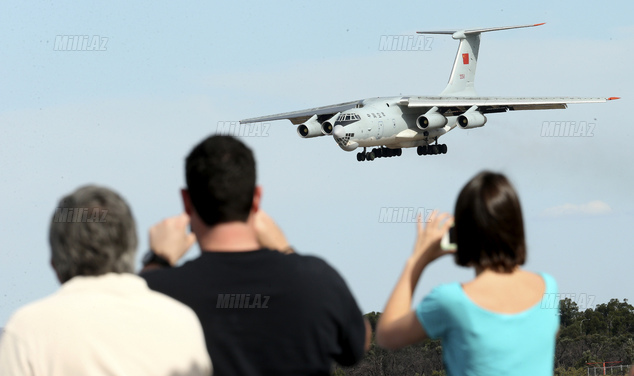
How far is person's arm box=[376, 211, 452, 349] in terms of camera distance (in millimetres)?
3107

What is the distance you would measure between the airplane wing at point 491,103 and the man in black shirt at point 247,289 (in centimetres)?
3193

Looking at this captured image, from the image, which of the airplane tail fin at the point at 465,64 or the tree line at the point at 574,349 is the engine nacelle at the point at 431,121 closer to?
the airplane tail fin at the point at 465,64

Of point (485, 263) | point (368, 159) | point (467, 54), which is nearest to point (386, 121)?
point (368, 159)

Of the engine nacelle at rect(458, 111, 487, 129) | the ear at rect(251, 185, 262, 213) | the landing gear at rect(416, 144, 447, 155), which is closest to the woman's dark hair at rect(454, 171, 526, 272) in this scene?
the ear at rect(251, 185, 262, 213)

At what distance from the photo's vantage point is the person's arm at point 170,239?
3176 millimetres

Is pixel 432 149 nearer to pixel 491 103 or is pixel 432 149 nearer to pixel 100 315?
pixel 491 103

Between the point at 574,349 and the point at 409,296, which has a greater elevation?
the point at 409,296

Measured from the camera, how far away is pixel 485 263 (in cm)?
320

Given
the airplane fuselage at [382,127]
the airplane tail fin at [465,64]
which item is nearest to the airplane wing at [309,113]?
the airplane fuselage at [382,127]

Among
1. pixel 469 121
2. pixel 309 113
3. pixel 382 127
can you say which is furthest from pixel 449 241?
pixel 309 113

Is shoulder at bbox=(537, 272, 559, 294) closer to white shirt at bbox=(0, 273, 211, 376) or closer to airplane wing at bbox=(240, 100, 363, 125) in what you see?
white shirt at bbox=(0, 273, 211, 376)

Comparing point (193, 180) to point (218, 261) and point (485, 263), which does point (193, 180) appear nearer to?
point (218, 261)

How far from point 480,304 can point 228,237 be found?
842 mm

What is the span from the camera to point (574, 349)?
53594 millimetres
